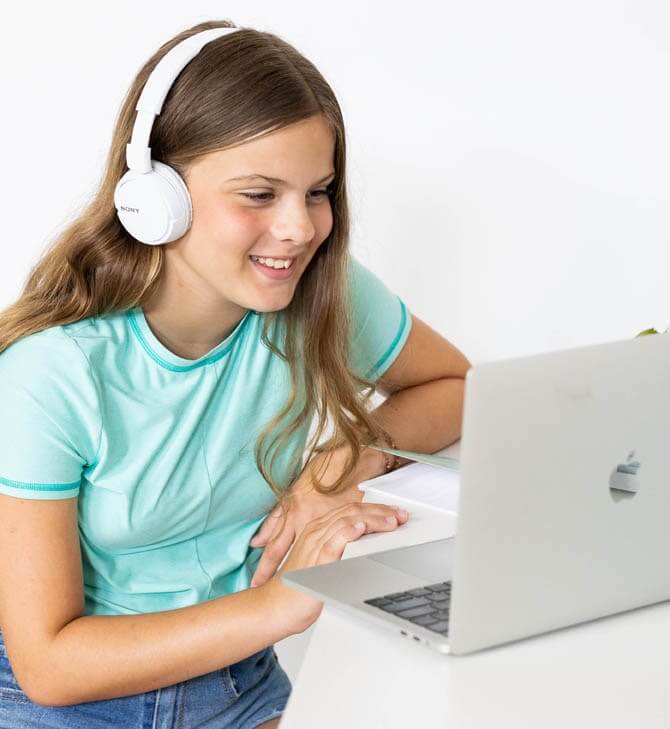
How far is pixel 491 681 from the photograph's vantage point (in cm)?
94

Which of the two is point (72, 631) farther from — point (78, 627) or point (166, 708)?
point (166, 708)

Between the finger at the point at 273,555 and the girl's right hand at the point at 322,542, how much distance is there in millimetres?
175

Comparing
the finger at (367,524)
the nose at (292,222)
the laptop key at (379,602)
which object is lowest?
the laptop key at (379,602)

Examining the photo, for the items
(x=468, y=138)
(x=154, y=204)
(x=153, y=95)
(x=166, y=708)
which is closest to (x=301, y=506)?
(x=166, y=708)

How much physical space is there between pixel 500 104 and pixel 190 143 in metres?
1.17

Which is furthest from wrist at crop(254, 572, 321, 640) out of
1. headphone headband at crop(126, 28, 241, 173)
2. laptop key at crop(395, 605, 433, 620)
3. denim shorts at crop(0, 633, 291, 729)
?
headphone headband at crop(126, 28, 241, 173)

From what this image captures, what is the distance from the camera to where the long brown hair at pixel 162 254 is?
1.31 m

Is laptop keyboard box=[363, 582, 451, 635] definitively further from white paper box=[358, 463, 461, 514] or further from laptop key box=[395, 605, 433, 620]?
white paper box=[358, 463, 461, 514]

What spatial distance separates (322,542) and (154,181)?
0.44 metres

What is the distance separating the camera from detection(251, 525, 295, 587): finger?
1482mm

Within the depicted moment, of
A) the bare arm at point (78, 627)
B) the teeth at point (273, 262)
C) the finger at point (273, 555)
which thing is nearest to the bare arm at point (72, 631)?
the bare arm at point (78, 627)

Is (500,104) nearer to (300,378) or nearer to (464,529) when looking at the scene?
(300,378)

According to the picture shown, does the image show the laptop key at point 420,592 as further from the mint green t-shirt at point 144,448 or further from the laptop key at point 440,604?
the mint green t-shirt at point 144,448

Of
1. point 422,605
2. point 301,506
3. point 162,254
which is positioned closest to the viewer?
point 422,605
